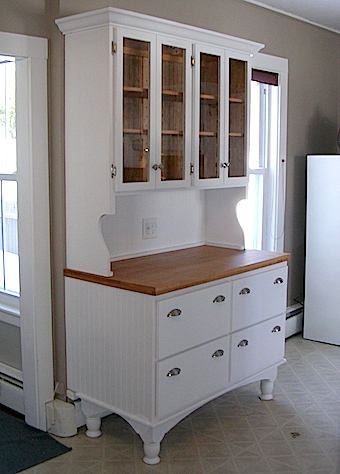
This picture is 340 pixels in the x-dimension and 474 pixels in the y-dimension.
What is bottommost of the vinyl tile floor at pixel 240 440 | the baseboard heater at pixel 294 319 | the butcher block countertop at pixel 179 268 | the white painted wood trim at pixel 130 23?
the vinyl tile floor at pixel 240 440

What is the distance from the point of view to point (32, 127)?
293 centimetres

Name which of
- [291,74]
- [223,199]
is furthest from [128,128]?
[291,74]

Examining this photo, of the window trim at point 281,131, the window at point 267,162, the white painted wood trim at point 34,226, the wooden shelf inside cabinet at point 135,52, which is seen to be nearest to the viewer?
the wooden shelf inside cabinet at point 135,52

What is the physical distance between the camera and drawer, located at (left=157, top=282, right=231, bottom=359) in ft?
9.01

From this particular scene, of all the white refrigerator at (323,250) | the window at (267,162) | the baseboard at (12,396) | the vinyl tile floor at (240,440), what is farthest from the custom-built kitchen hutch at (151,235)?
the white refrigerator at (323,250)

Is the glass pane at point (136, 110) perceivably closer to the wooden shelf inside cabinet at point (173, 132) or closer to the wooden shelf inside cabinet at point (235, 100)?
the wooden shelf inside cabinet at point (173, 132)

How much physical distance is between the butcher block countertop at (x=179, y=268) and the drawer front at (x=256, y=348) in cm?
36

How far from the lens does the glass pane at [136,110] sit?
2.81 meters

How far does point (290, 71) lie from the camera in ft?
14.6

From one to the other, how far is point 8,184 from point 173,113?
1.19 m

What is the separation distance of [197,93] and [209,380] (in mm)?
1477

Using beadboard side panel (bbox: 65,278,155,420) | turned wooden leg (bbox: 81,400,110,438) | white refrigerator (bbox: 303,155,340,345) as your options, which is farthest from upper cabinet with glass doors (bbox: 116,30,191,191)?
white refrigerator (bbox: 303,155,340,345)

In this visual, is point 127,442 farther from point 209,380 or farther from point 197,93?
point 197,93

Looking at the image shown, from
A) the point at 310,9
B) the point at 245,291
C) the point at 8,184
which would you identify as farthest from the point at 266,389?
the point at 310,9
